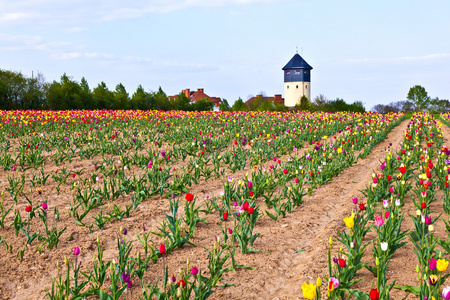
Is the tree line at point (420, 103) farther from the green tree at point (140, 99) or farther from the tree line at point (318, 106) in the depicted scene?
the green tree at point (140, 99)

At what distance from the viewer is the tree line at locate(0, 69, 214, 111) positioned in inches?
1462

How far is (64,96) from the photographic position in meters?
38.8

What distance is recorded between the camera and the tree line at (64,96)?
122ft

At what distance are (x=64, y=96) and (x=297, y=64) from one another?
48067 millimetres

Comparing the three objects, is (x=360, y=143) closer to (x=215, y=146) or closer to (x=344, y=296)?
(x=215, y=146)

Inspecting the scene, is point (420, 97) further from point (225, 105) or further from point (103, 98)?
point (103, 98)

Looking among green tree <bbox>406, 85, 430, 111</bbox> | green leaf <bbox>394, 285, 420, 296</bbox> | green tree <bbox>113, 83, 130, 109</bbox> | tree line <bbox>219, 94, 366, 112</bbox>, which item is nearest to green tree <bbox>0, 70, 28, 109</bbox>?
green tree <bbox>113, 83, 130, 109</bbox>

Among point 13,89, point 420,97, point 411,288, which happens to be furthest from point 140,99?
point 420,97

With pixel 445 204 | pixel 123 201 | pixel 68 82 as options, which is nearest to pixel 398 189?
pixel 445 204

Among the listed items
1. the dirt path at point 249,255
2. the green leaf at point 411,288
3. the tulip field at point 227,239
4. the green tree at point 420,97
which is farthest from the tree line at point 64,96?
the green tree at point 420,97

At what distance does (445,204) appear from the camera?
593cm

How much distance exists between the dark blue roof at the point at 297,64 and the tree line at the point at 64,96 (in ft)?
121

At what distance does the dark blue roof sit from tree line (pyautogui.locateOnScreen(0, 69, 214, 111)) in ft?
121

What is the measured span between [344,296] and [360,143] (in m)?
9.55
